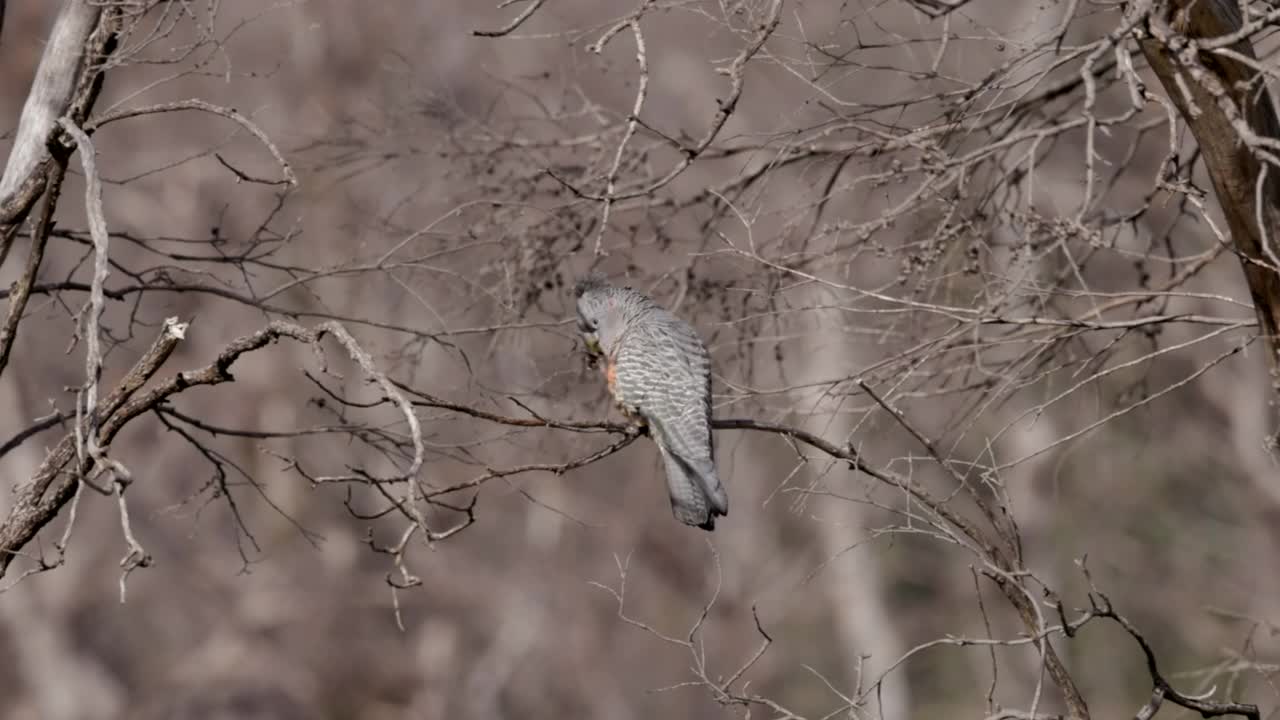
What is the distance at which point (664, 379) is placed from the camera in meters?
5.40

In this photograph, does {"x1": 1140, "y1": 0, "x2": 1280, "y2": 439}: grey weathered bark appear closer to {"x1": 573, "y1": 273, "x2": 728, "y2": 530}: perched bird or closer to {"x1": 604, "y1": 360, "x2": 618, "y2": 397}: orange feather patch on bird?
{"x1": 573, "y1": 273, "x2": 728, "y2": 530}: perched bird

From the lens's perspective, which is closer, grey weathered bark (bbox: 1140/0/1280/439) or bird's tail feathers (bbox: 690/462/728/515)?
grey weathered bark (bbox: 1140/0/1280/439)

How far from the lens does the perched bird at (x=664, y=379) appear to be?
525 cm

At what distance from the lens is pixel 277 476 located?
805 inches

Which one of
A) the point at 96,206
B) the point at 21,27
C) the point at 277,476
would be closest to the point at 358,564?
the point at 277,476

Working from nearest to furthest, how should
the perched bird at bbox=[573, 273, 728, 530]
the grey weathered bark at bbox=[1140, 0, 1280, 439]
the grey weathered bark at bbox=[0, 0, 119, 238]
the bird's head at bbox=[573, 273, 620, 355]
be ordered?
the grey weathered bark at bbox=[1140, 0, 1280, 439] < the grey weathered bark at bbox=[0, 0, 119, 238] < the perched bird at bbox=[573, 273, 728, 530] < the bird's head at bbox=[573, 273, 620, 355]

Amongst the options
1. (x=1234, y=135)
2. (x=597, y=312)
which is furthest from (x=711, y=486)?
(x=1234, y=135)

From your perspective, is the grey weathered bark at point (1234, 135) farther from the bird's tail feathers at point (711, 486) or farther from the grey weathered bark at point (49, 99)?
the grey weathered bark at point (49, 99)

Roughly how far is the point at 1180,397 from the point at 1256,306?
14509 millimetres

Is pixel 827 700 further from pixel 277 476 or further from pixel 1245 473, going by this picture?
pixel 277 476

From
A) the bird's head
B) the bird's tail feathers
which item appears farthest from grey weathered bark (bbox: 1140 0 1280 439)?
the bird's head

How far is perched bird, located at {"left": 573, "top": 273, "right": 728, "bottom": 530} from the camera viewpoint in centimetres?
525

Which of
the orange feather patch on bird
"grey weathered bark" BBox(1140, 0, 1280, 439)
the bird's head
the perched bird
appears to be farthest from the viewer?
the bird's head

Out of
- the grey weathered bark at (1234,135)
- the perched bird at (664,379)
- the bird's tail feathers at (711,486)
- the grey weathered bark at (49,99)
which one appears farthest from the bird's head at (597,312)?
the grey weathered bark at (1234,135)
